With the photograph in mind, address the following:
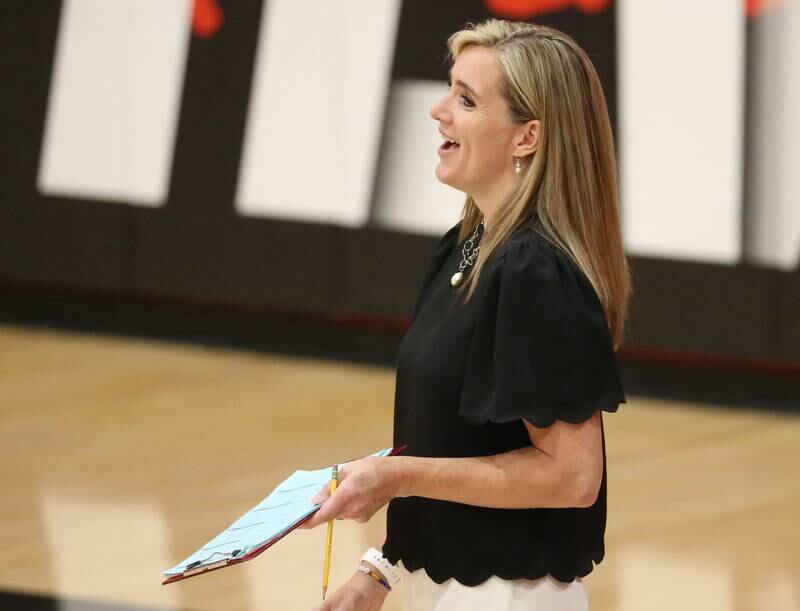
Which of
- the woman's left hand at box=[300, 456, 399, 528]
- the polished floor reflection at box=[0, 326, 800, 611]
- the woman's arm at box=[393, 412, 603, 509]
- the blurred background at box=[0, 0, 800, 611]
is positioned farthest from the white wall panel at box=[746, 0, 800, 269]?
the woman's left hand at box=[300, 456, 399, 528]

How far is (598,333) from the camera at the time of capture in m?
1.97

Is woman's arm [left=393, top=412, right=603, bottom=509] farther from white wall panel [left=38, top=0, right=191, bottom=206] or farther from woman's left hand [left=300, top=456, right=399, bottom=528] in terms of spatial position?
white wall panel [left=38, top=0, right=191, bottom=206]

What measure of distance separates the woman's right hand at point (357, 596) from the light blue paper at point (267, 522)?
27 cm

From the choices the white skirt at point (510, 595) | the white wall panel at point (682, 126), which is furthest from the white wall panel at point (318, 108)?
the white skirt at point (510, 595)

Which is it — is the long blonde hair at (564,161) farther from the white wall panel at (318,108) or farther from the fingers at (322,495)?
the white wall panel at (318,108)

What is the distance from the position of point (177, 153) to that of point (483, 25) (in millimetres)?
5257

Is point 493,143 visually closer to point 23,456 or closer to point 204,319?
point 23,456

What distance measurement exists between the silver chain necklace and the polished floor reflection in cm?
214

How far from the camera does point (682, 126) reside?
622cm

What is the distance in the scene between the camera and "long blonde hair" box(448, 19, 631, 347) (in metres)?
2.04

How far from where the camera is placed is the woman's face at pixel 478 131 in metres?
2.08

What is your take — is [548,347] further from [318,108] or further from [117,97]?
[117,97]

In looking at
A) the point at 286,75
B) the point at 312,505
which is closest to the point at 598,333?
the point at 312,505

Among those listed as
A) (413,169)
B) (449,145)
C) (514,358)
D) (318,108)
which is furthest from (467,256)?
(318,108)
